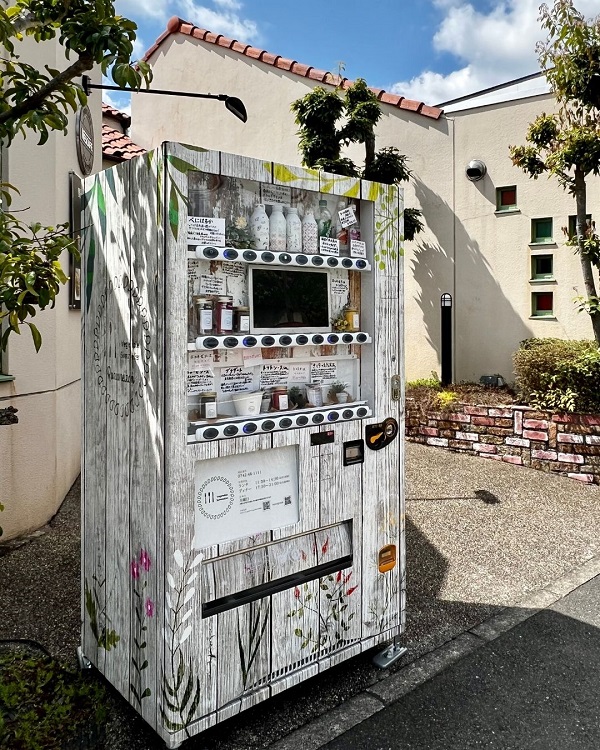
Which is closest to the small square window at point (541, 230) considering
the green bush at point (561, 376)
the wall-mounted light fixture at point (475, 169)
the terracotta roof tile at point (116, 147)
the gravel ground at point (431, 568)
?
the wall-mounted light fixture at point (475, 169)

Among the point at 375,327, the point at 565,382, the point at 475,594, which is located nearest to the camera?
the point at 375,327

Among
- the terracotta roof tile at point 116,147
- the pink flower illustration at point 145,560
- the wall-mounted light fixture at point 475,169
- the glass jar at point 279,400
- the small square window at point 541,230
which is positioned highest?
the terracotta roof tile at point 116,147

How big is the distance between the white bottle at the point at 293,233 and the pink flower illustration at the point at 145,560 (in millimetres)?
1349

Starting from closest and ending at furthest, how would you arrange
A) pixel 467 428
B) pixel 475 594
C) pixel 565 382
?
pixel 475 594
pixel 565 382
pixel 467 428

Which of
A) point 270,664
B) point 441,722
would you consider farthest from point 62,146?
point 441,722

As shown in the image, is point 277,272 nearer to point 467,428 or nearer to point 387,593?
point 387,593

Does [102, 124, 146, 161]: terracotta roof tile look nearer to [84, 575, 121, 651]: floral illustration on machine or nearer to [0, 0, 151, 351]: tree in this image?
[0, 0, 151, 351]: tree

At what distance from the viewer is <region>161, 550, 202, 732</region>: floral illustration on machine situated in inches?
83.9

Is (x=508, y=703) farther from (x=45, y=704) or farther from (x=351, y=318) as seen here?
(x=45, y=704)

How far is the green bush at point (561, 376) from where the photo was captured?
5867mm

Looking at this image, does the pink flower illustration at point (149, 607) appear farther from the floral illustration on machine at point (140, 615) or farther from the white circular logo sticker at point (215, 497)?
the white circular logo sticker at point (215, 497)

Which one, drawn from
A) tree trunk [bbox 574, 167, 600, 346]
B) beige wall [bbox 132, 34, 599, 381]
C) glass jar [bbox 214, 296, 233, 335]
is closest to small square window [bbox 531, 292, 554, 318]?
beige wall [bbox 132, 34, 599, 381]

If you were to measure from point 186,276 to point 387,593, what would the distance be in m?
1.75

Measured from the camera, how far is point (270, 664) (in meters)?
2.40
